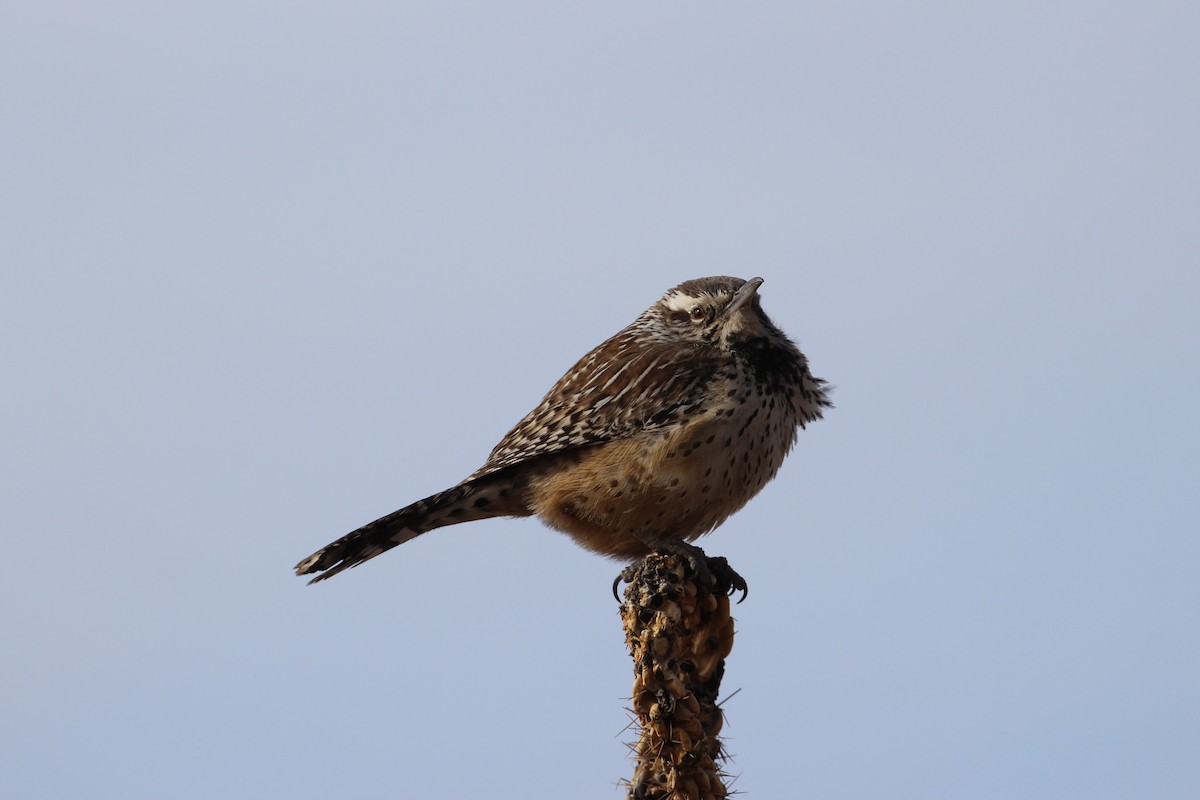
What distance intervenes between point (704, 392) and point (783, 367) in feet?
1.13

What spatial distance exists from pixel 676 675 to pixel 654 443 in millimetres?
1441

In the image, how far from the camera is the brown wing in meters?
4.80

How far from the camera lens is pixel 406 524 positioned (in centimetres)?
502

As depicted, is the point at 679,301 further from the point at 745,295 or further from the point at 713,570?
the point at 713,570

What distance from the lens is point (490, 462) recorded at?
5125mm

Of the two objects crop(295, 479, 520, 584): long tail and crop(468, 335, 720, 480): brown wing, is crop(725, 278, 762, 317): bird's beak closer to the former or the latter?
crop(468, 335, 720, 480): brown wing

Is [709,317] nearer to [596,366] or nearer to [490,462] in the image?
[596,366]

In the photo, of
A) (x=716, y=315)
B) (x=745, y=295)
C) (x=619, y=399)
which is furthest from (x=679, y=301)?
(x=619, y=399)

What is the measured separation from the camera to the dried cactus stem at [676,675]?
128 inches

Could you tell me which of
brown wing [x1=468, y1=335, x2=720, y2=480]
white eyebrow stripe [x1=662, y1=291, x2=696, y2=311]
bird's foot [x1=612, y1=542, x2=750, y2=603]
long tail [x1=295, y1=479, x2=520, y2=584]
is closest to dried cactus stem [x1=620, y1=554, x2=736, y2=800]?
bird's foot [x1=612, y1=542, x2=750, y2=603]

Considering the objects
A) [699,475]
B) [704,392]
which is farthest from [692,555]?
[704,392]

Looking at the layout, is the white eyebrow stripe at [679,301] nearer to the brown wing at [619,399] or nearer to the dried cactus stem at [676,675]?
the brown wing at [619,399]

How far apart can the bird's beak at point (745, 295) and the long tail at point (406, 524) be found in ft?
3.29

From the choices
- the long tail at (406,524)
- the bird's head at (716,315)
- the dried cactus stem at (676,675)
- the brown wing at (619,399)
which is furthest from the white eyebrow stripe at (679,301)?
the dried cactus stem at (676,675)
